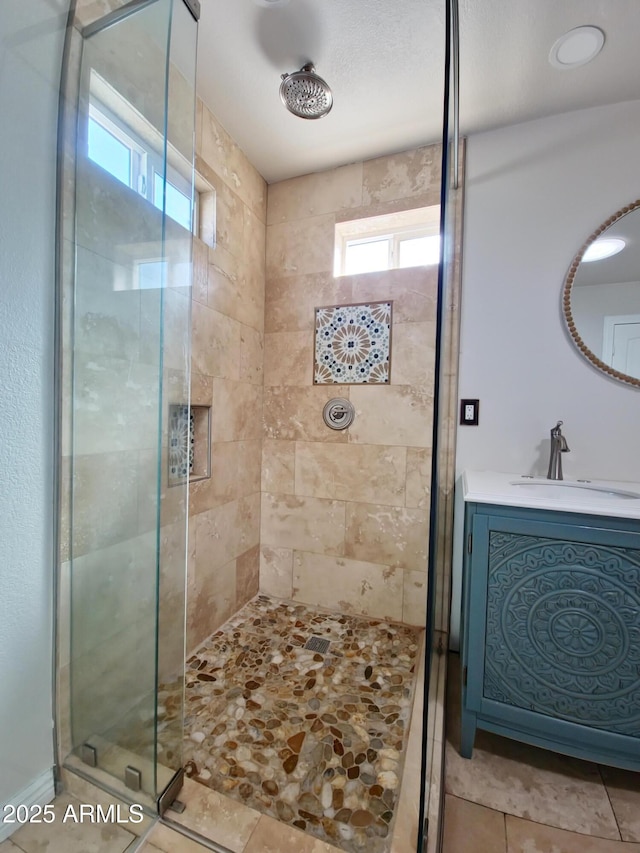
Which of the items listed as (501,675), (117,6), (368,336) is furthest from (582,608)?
(117,6)

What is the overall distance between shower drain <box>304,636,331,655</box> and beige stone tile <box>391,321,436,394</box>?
4.47 ft

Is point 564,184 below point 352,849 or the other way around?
the other way around

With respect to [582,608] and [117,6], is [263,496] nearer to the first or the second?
[582,608]

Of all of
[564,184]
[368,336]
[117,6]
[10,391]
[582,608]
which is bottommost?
[582,608]

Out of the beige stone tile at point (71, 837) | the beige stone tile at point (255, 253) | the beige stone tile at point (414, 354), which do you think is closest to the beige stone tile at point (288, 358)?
the beige stone tile at point (255, 253)

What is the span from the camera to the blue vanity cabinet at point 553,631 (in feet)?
3.27

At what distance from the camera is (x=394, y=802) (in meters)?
0.97

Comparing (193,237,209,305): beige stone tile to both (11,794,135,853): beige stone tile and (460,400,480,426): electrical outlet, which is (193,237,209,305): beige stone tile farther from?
(11,794,135,853): beige stone tile

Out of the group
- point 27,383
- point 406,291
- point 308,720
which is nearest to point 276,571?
point 308,720

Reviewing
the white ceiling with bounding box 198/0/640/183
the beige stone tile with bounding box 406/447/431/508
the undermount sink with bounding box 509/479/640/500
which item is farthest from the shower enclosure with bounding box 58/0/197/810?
the undermount sink with bounding box 509/479/640/500

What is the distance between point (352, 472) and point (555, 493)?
3.14 ft

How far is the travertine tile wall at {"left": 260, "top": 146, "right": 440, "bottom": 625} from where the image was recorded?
1810 millimetres

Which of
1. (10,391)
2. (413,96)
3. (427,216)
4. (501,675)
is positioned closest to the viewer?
(10,391)

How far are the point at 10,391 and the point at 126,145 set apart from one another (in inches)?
31.7
